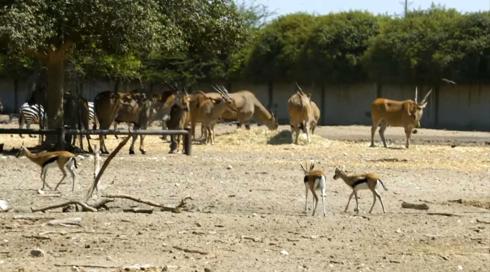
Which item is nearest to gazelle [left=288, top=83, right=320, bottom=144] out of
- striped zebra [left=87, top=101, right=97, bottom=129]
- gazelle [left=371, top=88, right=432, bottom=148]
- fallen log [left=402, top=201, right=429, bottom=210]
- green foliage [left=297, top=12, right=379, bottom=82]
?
gazelle [left=371, top=88, right=432, bottom=148]

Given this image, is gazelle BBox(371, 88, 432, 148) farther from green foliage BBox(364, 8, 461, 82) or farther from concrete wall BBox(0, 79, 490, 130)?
concrete wall BBox(0, 79, 490, 130)

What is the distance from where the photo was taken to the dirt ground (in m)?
11.5

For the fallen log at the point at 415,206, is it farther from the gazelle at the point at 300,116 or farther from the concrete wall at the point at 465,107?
the concrete wall at the point at 465,107

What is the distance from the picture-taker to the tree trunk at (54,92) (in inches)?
1043

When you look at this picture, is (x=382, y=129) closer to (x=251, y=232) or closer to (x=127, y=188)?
(x=127, y=188)

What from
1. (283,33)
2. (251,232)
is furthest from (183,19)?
(283,33)

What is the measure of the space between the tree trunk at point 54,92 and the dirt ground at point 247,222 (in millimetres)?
2819

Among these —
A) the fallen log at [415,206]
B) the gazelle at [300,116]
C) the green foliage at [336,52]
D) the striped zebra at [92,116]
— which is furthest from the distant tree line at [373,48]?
the fallen log at [415,206]

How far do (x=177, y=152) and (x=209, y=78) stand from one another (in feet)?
94.8

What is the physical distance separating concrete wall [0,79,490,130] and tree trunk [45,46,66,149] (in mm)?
21574

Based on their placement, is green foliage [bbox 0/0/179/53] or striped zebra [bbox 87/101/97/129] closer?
green foliage [bbox 0/0/179/53]

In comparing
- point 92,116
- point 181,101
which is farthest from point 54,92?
point 92,116

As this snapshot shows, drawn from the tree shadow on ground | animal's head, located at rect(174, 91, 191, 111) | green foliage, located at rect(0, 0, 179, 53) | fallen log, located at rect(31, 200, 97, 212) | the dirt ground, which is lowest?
the dirt ground

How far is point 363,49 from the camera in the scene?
5325 cm
